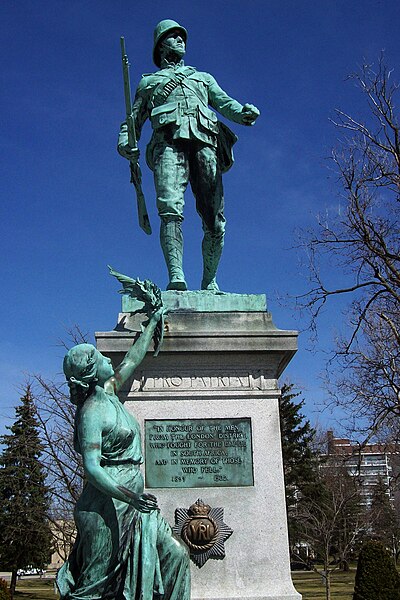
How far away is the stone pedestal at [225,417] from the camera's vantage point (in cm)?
515

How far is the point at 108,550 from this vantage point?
149 inches

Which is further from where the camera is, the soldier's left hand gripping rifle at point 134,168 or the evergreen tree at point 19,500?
the evergreen tree at point 19,500

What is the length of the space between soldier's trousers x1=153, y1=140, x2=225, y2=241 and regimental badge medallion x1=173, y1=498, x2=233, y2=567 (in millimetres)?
2777

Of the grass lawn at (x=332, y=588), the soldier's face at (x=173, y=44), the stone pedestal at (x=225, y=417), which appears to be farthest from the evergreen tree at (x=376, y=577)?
the grass lawn at (x=332, y=588)

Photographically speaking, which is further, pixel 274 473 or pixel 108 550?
pixel 274 473

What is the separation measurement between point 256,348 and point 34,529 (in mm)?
26837

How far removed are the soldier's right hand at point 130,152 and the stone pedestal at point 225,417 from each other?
1509 millimetres

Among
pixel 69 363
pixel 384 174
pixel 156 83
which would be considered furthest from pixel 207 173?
pixel 384 174

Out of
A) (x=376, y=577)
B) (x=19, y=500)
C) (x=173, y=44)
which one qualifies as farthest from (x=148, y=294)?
(x=19, y=500)

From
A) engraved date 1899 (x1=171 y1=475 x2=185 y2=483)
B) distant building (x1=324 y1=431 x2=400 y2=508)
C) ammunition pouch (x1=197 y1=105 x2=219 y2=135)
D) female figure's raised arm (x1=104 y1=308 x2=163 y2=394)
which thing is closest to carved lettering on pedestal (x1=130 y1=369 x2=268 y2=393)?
engraved date 1899 (x1=171 y1=475 x2=185 y2=483)

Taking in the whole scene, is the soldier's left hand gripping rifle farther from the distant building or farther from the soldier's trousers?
the distant building

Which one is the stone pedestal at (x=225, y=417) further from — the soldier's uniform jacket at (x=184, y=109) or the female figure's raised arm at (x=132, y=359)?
the soldier's uniform jacket at (x=184, y=109)

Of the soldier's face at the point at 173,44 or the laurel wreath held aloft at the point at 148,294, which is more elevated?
the soldier's face at the point at 173,44

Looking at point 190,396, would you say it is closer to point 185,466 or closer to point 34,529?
point 185,466
